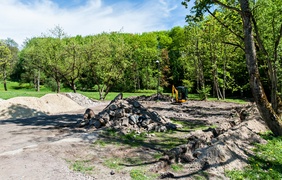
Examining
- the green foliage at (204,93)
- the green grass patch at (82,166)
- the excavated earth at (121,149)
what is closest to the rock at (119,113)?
the excavated earth at (121,149)

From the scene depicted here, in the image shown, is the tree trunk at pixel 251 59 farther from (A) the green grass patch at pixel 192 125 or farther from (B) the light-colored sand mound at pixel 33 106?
(B) the light-colored sand mound at pixel 33 106

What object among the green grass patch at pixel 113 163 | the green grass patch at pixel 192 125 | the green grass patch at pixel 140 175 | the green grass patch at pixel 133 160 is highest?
the green grass patch at pixel 192 125

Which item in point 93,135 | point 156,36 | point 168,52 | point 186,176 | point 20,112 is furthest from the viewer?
point 156,36

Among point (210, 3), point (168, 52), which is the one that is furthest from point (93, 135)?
point (168, 52)

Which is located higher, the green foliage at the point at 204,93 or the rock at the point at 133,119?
the green foliage at the point at 204,93

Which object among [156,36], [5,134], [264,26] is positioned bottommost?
[5,134]

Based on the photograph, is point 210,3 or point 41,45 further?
point 41,45

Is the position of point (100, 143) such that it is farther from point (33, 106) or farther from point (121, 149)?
point (33, 106)

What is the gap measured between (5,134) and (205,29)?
970 inches

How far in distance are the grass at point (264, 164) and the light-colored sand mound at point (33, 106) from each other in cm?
1729

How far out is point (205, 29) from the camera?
2842 centimetres

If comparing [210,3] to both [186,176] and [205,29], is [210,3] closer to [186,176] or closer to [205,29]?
[186,176]

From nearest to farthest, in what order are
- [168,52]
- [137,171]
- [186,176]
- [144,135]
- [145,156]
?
[186,176]
[137,171]
[145,156]
[144,135]
[168,52]

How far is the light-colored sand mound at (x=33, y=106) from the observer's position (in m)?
18.4
